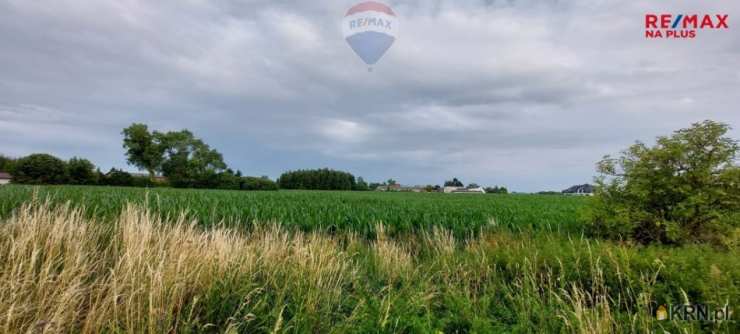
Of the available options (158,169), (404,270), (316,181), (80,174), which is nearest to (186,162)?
(158,169)

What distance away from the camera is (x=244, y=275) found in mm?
4426

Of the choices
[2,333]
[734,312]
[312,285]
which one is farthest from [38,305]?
[734,312]

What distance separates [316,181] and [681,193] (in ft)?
250

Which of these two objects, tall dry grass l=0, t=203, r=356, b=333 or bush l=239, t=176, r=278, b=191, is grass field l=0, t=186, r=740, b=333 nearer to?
tall dry grass l=0, t=203, r=356, b=333

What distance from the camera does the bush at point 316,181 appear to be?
3137 inches

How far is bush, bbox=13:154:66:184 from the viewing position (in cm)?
5238

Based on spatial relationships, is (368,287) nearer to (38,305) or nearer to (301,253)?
(301,253)

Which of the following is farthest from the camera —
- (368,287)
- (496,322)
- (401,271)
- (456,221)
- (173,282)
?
(456,221)

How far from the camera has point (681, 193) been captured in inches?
260

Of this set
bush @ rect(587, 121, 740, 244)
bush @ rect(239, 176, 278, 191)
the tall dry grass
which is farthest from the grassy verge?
bush @ rect(239, 176, 278, 191)

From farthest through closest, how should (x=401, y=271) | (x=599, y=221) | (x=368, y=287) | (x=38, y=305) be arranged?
(x=599, y=221)
(x=401, y=271)
(x=368, y=287)
(x=38, y=305)

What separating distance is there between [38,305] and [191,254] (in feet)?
4.56

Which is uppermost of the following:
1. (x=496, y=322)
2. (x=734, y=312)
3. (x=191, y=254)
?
(x=191, y=254)

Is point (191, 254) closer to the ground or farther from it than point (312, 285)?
farther from it
